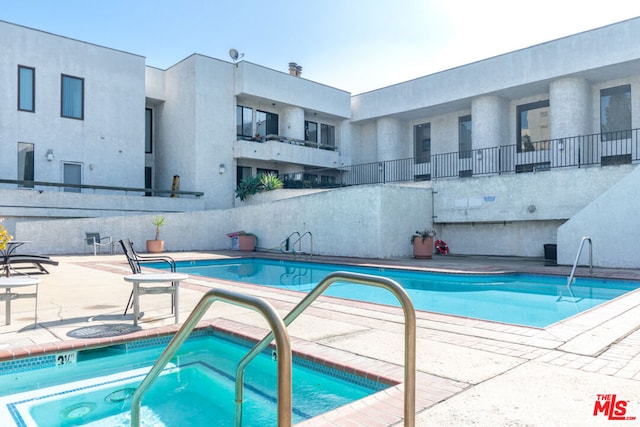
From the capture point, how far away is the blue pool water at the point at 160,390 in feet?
11.3

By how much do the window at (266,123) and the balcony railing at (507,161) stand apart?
275cm

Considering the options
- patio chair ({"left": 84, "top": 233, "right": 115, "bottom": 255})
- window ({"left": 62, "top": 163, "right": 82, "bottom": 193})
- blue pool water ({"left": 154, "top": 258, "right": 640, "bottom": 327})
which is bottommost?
blue pool water ({"left": 154, "top": 258, "right": 640, "bottom": 327})

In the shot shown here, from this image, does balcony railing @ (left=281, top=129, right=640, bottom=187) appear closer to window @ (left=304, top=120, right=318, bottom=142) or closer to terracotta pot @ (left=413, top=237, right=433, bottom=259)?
window @ (left=304, top=120, right=318, bottom=142)

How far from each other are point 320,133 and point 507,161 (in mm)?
11314

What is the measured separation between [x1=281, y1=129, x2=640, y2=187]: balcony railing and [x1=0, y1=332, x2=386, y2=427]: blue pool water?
15936mm

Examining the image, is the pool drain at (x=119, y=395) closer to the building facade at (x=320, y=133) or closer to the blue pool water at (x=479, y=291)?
the blue pool water at (x=479, y=291)

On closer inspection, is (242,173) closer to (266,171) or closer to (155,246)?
(266,171)

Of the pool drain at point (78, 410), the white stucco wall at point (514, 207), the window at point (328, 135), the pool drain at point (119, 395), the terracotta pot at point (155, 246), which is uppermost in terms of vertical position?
the window at point (328, 135)

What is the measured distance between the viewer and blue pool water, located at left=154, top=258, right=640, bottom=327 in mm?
7223

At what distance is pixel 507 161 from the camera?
20.8m

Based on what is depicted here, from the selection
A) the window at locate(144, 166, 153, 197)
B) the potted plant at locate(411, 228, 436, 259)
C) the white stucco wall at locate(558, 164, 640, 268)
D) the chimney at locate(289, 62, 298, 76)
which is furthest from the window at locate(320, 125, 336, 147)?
the white stucco wall at locate(558, 164, 640, 268)

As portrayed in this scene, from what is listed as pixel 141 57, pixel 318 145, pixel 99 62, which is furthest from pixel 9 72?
pixel 318 145

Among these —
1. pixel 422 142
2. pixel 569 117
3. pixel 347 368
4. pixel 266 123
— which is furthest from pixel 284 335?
pixel 422 142

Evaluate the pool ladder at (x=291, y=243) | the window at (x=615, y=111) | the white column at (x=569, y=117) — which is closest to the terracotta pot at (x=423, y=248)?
the pool ladder at (x=291, y=243)
